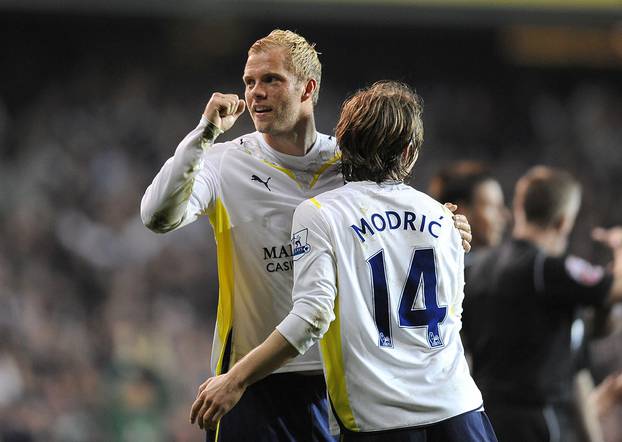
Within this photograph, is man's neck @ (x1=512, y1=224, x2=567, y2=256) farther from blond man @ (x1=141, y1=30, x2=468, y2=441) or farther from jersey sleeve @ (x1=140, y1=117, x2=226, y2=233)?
jersey sleeve @ (x1=140, y1=117, x2=226, y2=233)

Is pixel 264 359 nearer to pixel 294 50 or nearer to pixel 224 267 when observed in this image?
pixel 224 267

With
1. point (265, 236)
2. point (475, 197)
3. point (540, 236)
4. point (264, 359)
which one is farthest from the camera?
point (475, 197)

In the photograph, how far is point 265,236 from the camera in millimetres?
3561

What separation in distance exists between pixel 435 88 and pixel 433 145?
3.44ft

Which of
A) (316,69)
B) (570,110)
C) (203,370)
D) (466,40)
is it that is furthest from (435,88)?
(316,69)

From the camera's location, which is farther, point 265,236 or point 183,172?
point 265,236

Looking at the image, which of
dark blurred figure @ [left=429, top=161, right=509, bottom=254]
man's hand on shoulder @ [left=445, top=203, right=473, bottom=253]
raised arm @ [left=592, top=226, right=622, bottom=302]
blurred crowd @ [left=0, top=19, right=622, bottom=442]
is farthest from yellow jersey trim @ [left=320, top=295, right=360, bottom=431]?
blurred crowd @ [left=0, top=19, right=622, bottom=442]

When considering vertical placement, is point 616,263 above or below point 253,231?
below

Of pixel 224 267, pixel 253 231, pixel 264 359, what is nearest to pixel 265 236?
pixel 253 231

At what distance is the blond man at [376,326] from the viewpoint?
9.55 ft

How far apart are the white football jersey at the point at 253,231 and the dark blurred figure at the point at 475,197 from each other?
2.49m

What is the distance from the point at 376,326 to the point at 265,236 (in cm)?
70

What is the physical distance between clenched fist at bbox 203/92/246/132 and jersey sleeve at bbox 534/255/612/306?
100 inches

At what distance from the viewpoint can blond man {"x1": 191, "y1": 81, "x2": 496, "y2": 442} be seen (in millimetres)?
2912
